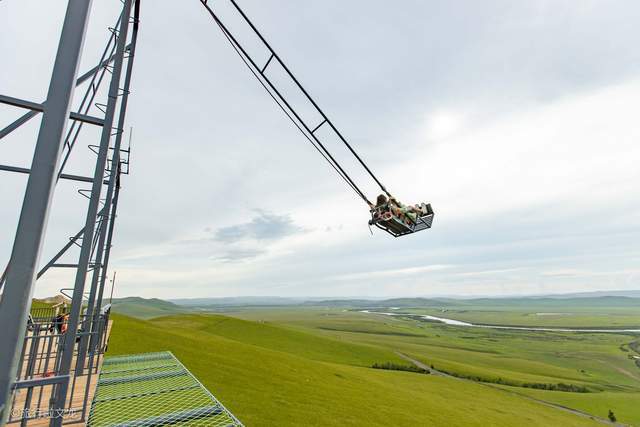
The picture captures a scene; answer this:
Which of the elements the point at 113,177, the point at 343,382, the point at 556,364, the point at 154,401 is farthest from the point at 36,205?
the point at 556,364

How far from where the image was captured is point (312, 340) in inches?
3479

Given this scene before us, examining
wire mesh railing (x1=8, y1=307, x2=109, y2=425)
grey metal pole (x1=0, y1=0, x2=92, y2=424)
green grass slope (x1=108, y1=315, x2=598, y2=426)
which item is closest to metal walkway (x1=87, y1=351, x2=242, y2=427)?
wire mesh railing (x1=8, y1=307, x2=109, y2=425)

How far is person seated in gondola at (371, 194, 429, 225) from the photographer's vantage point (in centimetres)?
1313

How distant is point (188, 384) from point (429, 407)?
2887cm

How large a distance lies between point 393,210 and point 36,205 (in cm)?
1145

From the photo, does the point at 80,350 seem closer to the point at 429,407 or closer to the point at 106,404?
the point at 106,404

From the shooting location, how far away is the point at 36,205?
4.07 m

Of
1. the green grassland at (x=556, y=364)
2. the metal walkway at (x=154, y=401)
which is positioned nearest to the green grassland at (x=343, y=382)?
the green grassland at (x=556, y=364)

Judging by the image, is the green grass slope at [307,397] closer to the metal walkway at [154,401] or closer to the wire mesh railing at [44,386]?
the metal walkway at [154,401]

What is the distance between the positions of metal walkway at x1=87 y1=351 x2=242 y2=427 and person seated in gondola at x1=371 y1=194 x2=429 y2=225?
8879 mm

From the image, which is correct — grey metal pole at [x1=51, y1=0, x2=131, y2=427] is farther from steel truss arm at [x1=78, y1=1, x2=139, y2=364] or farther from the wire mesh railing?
steel truss arm at [x1=78, y1=1, x2=139, y2=364]

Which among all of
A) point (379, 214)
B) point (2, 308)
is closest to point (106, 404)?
point (2, 308)

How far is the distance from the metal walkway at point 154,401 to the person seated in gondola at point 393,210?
29.1 ft

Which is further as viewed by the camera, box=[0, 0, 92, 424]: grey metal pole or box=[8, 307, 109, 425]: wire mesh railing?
box=[8, 307, 109, 425]: wire mesh railing
